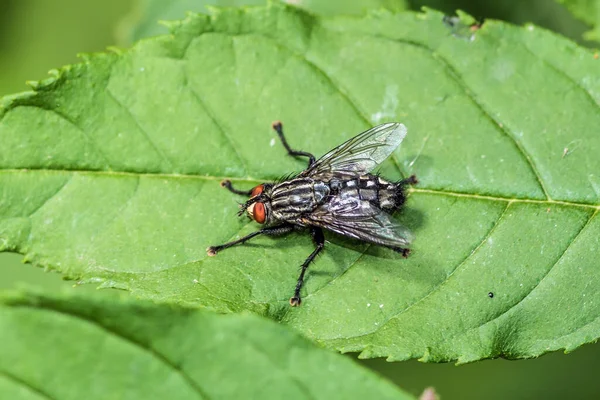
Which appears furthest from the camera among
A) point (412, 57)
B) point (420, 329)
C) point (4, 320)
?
point (412, 57)

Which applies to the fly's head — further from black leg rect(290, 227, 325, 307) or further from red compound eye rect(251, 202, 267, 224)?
black leg rect(290, 227, 325, 307)

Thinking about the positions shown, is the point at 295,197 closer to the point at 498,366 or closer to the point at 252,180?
the point at 252,180

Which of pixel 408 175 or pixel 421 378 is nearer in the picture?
pixel 408 175

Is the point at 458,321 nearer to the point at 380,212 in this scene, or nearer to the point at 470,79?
the point at 380,212

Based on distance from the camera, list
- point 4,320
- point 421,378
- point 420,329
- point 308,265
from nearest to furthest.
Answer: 1. point 4,320
2. point 420,329
3. point 308,265
4. point 421,378

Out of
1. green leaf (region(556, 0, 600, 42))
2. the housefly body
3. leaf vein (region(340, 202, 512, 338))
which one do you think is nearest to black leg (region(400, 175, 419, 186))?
the housefly body

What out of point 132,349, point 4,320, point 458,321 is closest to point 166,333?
point 132,349
